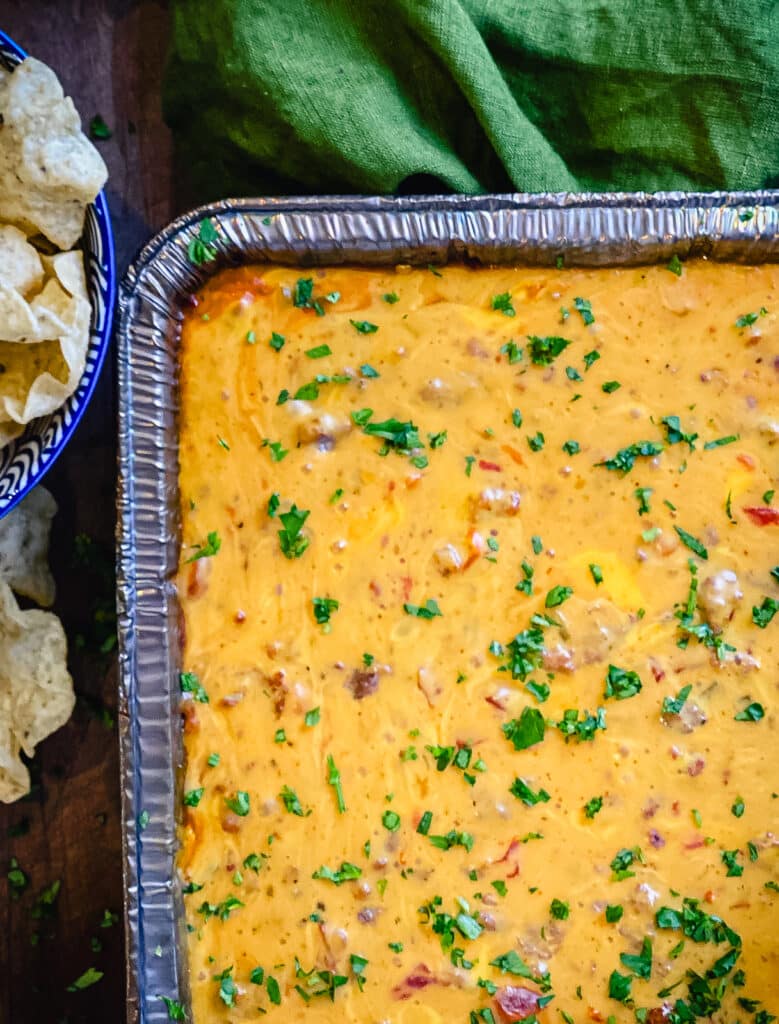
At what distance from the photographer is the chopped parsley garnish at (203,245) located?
84.1 inches

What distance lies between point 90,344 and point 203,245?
1.00 ft

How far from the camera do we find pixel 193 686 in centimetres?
214

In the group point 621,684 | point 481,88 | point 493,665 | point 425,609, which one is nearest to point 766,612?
point 621,684

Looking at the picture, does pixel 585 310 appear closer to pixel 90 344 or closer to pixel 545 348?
pixel 545 348

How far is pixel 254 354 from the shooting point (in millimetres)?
2178

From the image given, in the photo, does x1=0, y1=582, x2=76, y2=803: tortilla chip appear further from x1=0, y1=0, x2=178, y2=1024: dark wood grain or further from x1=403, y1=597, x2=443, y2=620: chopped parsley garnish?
x1=403, y1=597, x2=443, y2=620: chopped parsley garnish

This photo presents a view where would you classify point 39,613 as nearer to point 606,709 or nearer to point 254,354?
point 254,354

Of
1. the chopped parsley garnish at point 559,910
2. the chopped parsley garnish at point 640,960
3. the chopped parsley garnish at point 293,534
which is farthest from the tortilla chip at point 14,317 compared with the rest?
the chopped parsley garnish at point 640,960

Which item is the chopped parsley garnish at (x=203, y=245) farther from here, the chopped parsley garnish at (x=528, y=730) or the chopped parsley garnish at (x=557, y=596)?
the chopped parsley garnish at (x=528, y=730)

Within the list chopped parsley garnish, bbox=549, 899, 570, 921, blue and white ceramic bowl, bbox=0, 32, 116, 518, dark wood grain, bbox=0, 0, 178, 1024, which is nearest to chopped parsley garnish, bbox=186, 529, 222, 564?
blue and white ceramic bowl, bbox=0, 32, 116, 518

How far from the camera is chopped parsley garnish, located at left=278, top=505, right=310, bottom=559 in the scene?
2121mm

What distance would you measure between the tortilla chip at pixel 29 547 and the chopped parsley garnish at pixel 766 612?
5.09ft

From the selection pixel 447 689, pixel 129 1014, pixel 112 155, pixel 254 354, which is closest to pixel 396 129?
pixel 254 354

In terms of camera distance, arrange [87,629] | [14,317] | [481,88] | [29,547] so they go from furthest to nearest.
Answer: [87,629], [29,547], [481,88], [14,317]
